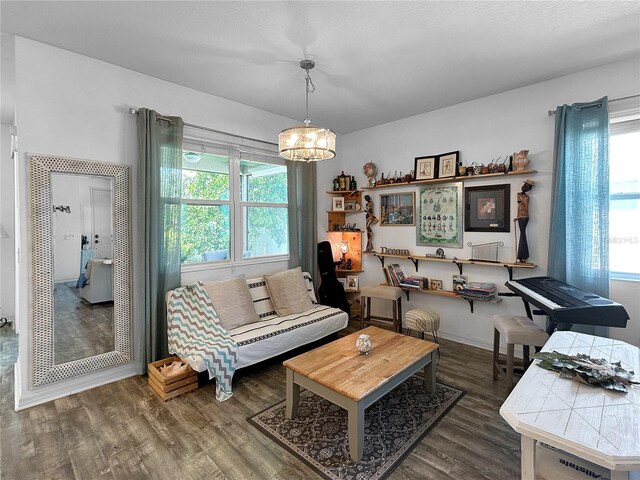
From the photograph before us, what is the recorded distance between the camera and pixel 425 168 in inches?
155

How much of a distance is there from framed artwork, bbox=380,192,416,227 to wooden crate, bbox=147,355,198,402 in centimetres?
302

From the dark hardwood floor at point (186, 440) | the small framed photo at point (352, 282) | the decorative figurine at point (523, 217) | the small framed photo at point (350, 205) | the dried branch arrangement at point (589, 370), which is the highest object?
the small framed photo at point (350, 205)

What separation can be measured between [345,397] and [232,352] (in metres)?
1.15

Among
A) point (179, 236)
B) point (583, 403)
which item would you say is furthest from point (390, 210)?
point (583, 403)

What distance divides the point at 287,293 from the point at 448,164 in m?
2.46

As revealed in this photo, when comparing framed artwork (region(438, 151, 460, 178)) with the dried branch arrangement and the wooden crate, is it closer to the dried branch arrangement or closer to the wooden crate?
the dried branch arrangement

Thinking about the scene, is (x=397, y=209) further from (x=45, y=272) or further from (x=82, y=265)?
(x=45, y=272)

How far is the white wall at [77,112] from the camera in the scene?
240 cm

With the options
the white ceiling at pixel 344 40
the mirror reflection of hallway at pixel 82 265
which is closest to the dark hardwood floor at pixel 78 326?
the mirror reflection of hallway at pixel 82 265

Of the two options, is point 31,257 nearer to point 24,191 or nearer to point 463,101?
point 24,191

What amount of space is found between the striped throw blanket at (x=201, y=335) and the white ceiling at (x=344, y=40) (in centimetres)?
209

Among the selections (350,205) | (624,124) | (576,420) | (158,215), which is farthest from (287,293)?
(624,124)

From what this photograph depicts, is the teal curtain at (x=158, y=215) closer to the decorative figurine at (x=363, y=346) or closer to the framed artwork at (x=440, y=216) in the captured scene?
the decorative figurine at (x=363, y=346)

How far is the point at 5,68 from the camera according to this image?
2.80 m
